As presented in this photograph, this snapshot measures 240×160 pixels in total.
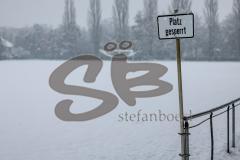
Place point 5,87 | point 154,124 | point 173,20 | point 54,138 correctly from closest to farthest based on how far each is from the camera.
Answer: point 173,20 < point 54,138 < point 154,124 < point 5,87

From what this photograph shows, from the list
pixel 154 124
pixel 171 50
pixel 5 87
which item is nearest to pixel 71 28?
pixel 171 50

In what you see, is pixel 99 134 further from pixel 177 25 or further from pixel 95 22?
pixel 95 22

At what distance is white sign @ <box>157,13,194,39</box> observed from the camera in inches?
194

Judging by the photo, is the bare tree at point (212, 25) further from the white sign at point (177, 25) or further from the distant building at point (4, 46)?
the white sign at point (177, 25)

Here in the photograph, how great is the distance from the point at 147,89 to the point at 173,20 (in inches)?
539

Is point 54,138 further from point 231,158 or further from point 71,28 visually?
point 71,28

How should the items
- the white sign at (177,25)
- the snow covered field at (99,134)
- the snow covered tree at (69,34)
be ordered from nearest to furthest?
1. the white sign at (177,25)
2. the snow covered field at (99,134)
3. the snow covered tree at (69,34)

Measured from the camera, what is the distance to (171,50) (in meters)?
55.6

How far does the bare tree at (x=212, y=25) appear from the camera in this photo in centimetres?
5338

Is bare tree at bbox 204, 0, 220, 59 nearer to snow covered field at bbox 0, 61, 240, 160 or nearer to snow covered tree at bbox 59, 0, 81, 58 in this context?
snow covered tree at bbox 59, 0, 81, 58

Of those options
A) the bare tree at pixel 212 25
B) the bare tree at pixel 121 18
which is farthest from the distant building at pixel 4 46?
the bare tree at pixel 212 25

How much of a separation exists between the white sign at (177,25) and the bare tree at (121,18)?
5083cm

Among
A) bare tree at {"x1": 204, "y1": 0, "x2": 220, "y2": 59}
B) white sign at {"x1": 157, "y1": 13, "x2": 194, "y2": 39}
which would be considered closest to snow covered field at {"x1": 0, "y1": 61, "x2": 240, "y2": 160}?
white sign at {"x1": 157, "y1": 13, "x2": 194, "y2": 39}

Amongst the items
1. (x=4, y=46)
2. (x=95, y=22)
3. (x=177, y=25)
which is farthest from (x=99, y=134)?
(x=4, y=46)
